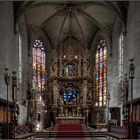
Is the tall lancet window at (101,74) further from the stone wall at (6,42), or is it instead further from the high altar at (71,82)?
the stone wall at (6,42)

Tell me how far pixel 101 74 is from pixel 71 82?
3.48 m

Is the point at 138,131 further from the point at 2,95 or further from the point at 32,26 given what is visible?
the point at 32,26

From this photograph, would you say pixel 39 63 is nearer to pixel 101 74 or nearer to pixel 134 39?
pixel 101 74

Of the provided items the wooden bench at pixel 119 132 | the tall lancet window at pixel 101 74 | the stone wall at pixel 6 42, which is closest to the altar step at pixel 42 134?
the stone wall at pixel 6 42

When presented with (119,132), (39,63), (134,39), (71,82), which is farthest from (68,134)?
(39,63)

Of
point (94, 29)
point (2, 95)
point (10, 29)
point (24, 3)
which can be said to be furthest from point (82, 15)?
point (2, 95)

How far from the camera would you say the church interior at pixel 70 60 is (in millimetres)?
32250

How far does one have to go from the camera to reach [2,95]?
2514 cm

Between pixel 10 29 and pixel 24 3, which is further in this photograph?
pixel 24 3

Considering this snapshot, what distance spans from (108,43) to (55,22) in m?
6.55

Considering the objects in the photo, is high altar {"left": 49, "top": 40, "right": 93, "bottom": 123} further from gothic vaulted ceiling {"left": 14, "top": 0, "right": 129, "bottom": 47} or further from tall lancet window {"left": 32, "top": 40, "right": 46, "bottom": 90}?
gothic vaulted ceiling {"left": 14, "top": 0, "right": 129, "bottom": 47}

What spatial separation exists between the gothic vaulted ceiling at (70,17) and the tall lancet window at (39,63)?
1.65 m

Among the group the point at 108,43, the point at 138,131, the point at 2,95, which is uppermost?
the point at 108,43

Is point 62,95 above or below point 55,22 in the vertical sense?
below
